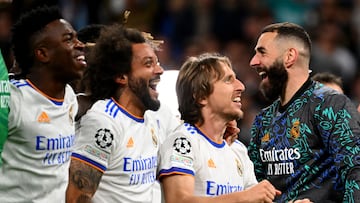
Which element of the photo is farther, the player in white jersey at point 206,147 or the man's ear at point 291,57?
the man's ear at point 291,57

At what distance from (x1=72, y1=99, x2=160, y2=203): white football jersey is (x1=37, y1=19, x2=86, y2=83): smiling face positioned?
0.25 metres

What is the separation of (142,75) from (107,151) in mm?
584

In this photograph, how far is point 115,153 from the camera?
5.25 meters

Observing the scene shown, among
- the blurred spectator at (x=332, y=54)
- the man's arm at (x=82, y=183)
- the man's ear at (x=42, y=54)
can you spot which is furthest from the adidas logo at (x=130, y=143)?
the blurred spectator at (x=332, y=54)

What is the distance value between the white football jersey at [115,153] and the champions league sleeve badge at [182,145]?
0.69 feet

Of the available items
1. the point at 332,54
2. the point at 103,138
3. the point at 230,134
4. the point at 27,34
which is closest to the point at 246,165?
the point at 230,134

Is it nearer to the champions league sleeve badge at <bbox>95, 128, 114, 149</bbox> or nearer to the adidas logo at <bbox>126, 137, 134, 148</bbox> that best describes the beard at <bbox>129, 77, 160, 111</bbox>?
the adidas logo at <bbox>126, 137, 134, 148</bbox>

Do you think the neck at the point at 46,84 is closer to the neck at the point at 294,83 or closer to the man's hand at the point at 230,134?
the man's hand at the point at 230,134

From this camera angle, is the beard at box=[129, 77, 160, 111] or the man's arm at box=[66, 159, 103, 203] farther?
the beard at box=[129, 77, 160, 111]

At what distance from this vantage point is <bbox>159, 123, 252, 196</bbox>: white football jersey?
5227 millimetres

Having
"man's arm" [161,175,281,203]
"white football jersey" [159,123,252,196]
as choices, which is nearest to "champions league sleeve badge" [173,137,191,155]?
"white football jersey" [159,123,252,196]

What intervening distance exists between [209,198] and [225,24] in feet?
19.3

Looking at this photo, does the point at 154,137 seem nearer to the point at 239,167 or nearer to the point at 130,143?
the point at 130,143

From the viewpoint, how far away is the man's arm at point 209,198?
5051 millimetres
